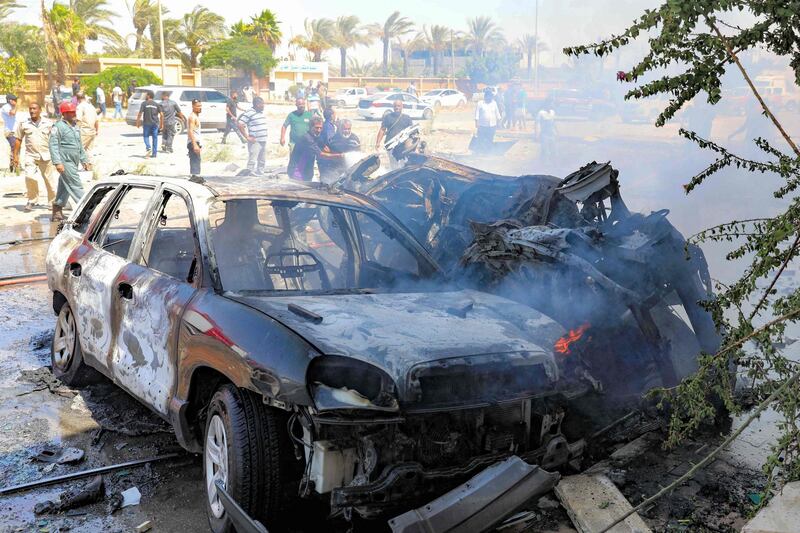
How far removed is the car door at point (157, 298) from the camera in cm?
418

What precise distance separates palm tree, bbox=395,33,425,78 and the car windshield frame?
6172cm

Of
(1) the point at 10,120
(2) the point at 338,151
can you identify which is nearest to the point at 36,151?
(1) the point at 10,120

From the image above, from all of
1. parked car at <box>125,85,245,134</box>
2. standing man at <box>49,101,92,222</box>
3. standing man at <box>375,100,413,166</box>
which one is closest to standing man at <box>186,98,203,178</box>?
standing man at <box>49,101,92,222</box>

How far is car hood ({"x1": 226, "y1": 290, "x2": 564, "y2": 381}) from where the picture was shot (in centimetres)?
353

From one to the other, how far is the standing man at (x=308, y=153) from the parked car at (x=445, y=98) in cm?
2627

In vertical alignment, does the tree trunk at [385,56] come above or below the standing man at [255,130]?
above

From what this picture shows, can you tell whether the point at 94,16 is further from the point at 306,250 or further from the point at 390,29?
the point at 306,250

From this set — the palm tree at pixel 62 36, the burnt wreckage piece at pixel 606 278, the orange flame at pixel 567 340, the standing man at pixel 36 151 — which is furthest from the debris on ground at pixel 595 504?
the palm tree at pixel 62 36

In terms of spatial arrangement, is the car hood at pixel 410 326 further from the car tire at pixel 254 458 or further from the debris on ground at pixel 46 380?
the debris on ground at pixel 46 380

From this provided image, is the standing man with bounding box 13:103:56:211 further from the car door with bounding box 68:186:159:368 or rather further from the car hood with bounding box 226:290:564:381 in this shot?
the car hood with bounding box 226:290:564:381

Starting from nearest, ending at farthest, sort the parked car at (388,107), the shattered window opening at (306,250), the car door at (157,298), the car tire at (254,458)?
1. the car tire at (254,458)
2. the car door at (157,298)
3. the shattered window opening at (306,250)
4. the parked car at (388,107)

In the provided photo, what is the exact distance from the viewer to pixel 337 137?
13602 mm

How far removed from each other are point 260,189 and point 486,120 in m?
15.4

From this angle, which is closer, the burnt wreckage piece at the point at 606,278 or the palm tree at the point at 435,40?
the burnt wreckage piece at the point at 606,278
